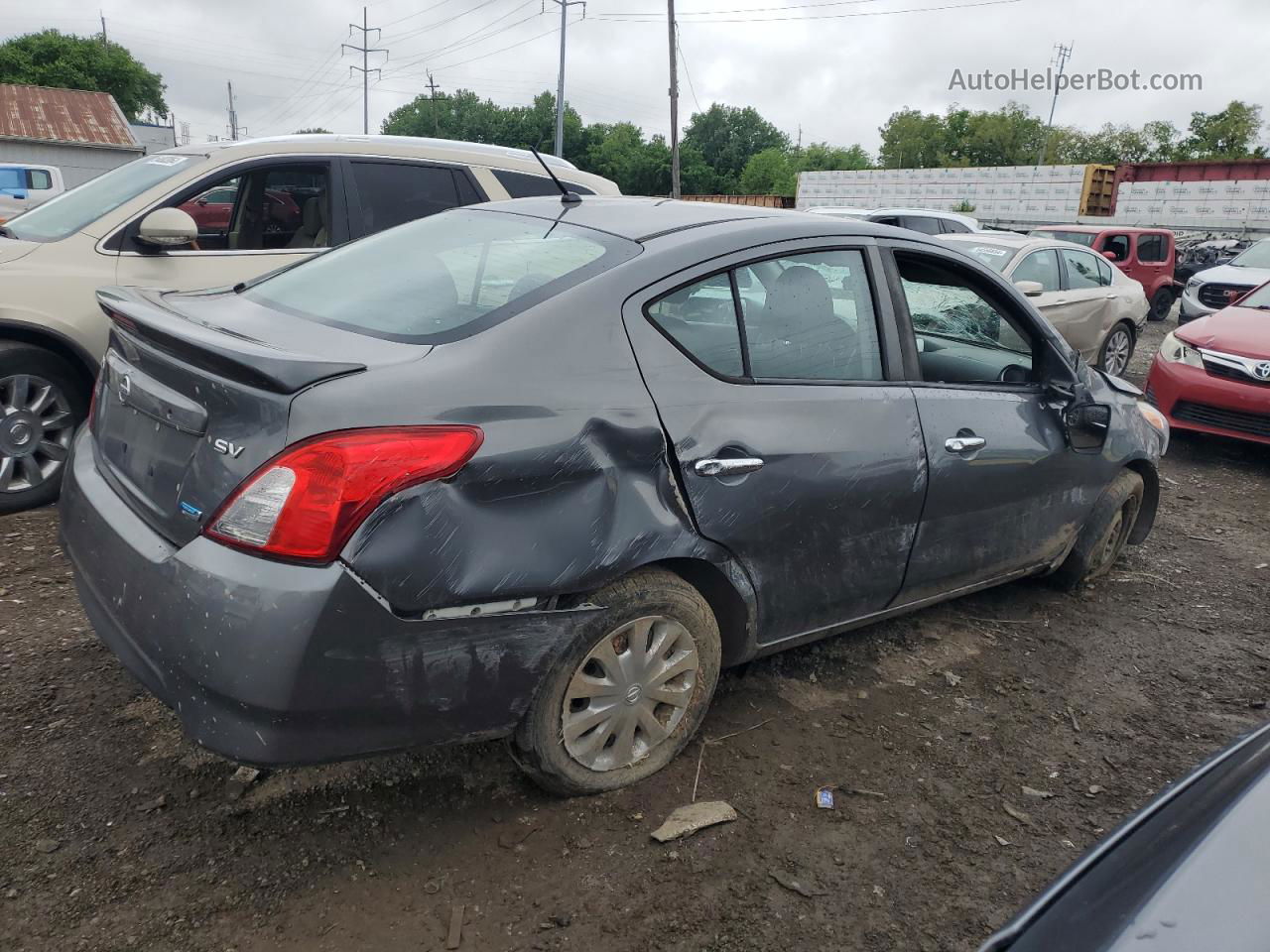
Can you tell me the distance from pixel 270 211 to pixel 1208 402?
21.5 ft

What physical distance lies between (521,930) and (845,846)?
91 cm

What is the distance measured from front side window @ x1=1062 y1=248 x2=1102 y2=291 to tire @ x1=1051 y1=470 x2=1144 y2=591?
594 centimetres

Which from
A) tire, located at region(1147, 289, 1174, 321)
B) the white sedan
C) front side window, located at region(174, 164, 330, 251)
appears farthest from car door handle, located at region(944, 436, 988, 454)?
tire, located at region(1147, 289, 1174, 321)

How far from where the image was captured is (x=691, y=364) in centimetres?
259

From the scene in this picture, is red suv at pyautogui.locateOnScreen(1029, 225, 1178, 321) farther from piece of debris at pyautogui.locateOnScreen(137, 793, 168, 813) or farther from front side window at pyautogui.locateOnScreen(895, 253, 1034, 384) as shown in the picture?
piece of debris at pyautogui.locateOnScreen(137, 793, 168, 813)

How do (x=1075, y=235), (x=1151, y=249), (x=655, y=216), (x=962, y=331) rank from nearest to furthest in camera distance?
(x=655, y=216), (x=962, y=331), (x=1075, y=235), (x=1151, y=249)

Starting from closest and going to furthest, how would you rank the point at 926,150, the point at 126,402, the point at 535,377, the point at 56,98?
the point at 535,377 → the point at 126,402 → the point at 56,98 → the point at 926,150

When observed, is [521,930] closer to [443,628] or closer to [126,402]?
[443,628]

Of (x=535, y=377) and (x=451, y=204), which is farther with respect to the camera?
(x=451, y=204)

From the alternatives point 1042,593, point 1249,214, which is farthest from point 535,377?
point 1249,214

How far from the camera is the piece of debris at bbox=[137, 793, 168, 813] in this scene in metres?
2.49

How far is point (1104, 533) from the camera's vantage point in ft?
13.9

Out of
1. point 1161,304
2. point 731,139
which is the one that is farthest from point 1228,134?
point 1161,304

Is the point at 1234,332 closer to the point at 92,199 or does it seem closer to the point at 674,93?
the point at 92,199
